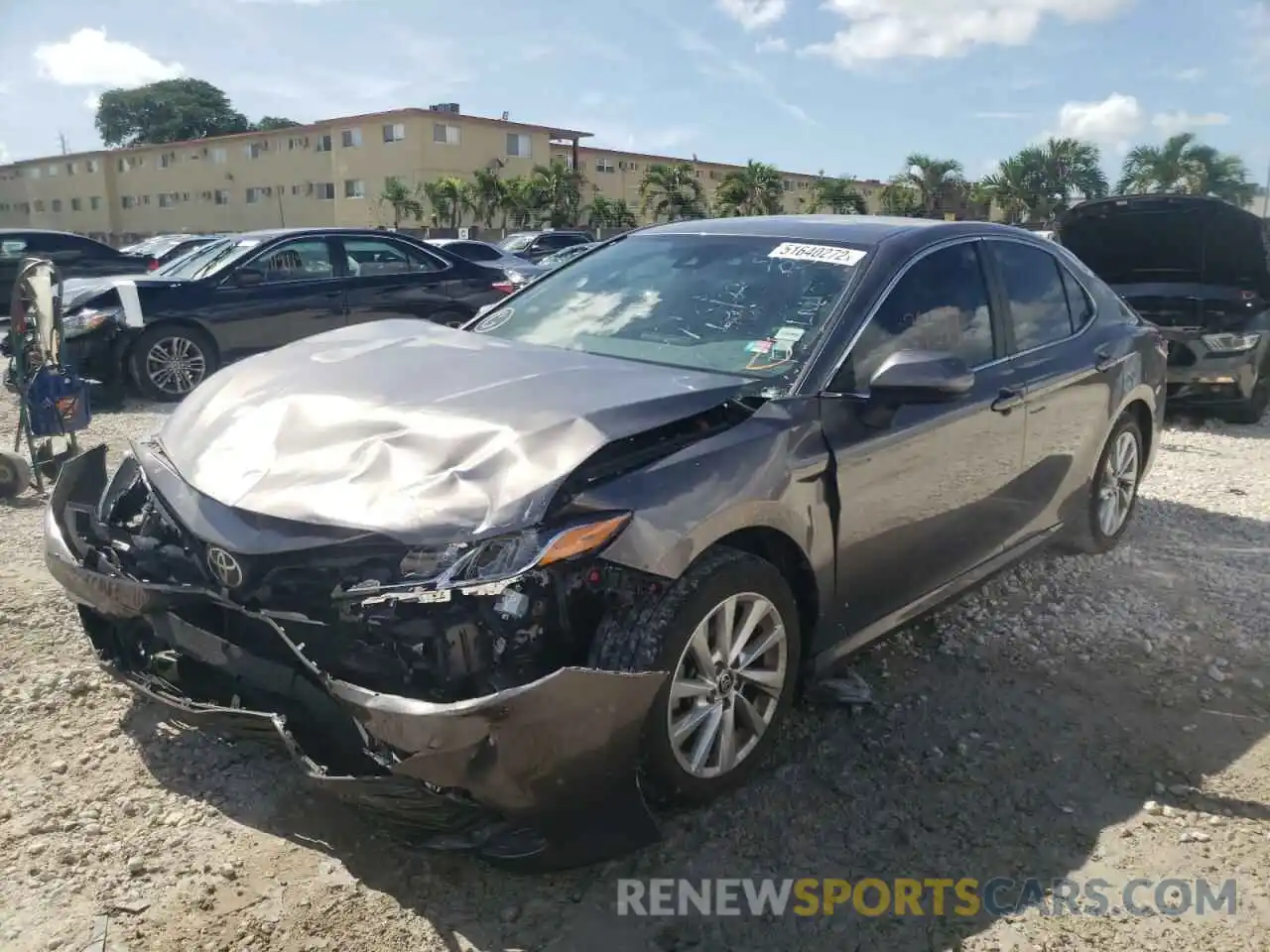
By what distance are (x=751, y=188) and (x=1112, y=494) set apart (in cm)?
4332

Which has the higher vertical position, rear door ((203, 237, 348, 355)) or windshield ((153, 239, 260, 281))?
windshield ((153, 239, 260, 281))

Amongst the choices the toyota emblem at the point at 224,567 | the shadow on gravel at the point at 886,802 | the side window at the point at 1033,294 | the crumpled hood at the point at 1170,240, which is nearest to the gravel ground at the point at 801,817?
the shadow on gravel at the point at 886,802

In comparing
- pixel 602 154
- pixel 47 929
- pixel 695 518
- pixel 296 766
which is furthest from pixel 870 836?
pixel 602 154

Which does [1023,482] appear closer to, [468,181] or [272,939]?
[272,939]

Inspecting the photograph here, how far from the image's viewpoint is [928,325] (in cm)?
364

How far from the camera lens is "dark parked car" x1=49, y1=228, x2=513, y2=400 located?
8.81 metres

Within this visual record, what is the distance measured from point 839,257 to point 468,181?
4329 cm

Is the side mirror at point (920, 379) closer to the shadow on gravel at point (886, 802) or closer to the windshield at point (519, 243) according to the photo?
the shadow on gravel at point (886, 802)

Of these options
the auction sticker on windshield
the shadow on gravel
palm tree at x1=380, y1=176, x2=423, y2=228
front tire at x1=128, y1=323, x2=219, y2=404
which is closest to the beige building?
palm tree at x1=380, y1=176, x2=423, y2=228

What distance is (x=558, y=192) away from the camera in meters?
43.1

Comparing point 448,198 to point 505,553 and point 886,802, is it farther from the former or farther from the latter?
point 505,553

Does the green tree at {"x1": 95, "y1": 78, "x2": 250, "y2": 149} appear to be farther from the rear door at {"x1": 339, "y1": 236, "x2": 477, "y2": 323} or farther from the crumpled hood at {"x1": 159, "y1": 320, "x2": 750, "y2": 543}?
the crumpled hood at {"x1": 159, "y1": 320, "x2": 750, "y2": 543}

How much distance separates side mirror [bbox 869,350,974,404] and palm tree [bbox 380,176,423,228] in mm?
41758

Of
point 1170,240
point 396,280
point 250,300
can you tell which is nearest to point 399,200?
point 396,280
